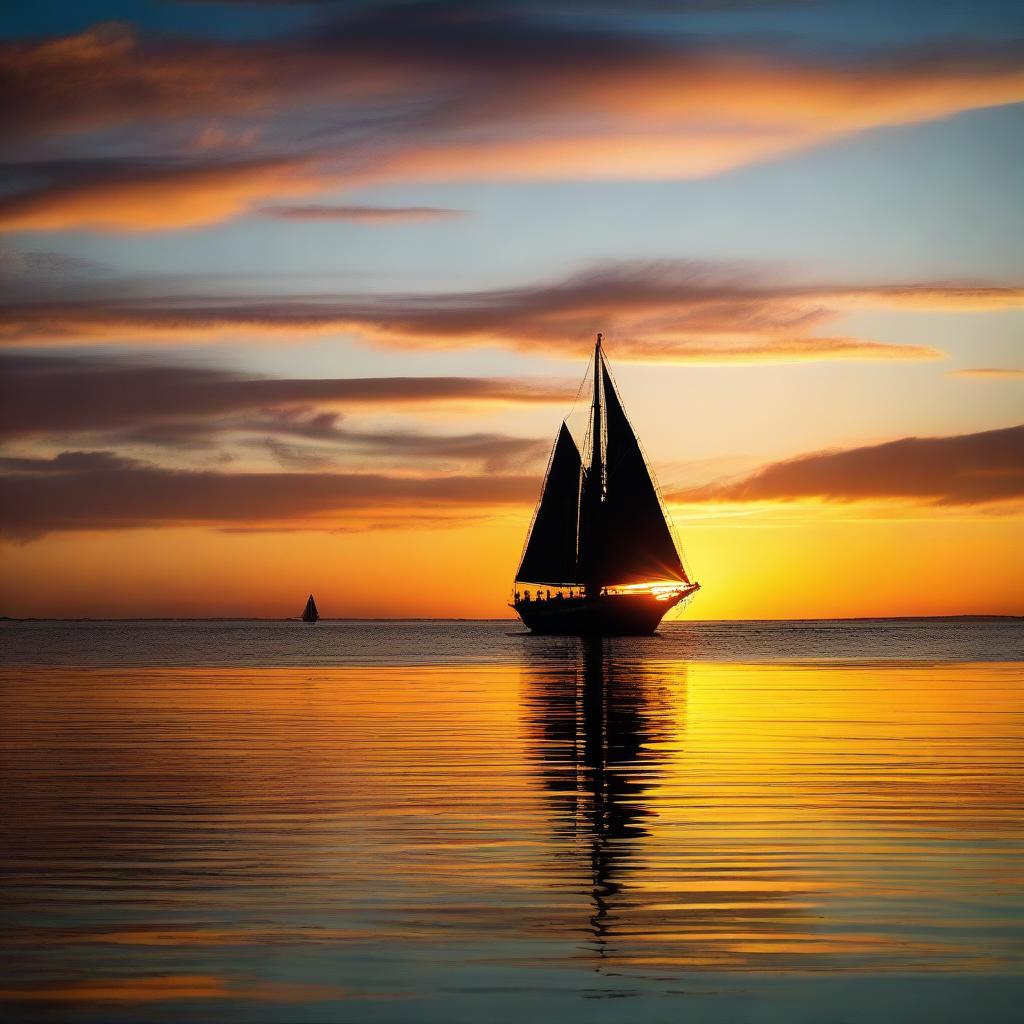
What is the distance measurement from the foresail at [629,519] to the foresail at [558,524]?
13.1ft

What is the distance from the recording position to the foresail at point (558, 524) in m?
147

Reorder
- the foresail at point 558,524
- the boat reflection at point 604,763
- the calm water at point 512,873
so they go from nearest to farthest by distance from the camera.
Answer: the calm water at point 512,873 → the boat reflection at point 604,763 → the foresail at point 558,524

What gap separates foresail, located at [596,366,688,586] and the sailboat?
0.10m

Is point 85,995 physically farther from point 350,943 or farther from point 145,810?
point 145,810

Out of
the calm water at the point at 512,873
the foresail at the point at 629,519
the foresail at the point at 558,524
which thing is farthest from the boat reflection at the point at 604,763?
the foresail at the point at 558,524

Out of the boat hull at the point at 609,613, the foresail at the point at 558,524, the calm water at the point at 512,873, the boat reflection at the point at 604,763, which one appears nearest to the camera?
the calm water at the point at 512,873

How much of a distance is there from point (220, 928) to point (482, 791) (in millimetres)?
10687

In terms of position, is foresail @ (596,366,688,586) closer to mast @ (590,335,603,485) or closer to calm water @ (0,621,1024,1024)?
mast @ (590,335,603,485)

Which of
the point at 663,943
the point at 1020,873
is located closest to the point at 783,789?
the point at 1020,873

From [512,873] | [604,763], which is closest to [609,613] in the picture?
[604,763]

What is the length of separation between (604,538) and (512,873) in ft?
427

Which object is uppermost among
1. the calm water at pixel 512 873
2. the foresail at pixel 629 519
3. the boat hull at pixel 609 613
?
the foresail at pixel 629 519

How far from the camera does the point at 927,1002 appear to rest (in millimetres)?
11328

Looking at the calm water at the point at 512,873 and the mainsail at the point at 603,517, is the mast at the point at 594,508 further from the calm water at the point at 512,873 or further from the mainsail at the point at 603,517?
the calm water at the point at 512,873
